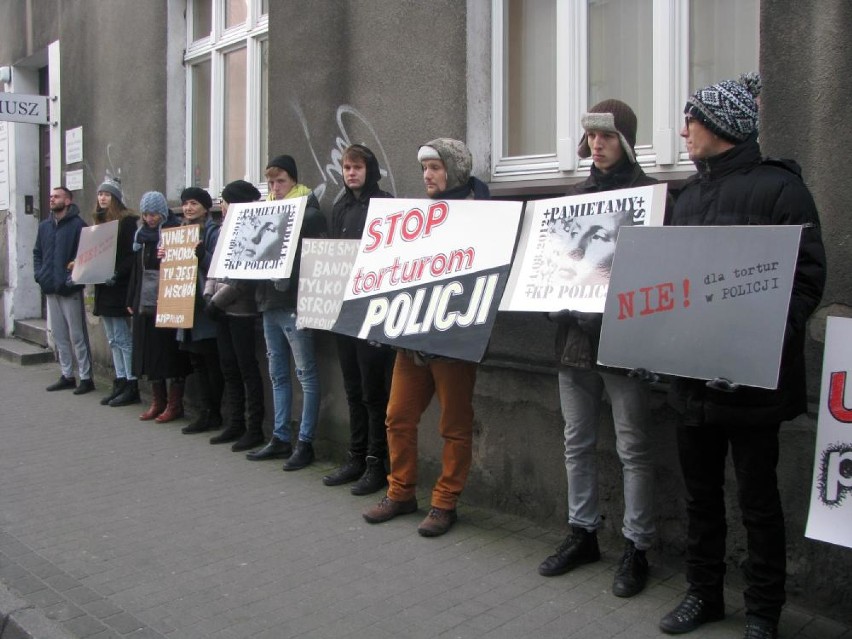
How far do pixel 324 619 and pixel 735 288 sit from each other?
6.89ft

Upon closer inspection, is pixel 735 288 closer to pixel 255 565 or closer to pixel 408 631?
pixel 408 631

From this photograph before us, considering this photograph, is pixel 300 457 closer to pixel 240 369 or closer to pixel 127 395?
pixel 240 369

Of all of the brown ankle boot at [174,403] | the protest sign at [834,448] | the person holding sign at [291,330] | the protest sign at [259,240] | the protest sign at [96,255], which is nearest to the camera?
the protest sign at [834,448]

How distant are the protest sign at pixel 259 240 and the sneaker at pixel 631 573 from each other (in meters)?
2.78

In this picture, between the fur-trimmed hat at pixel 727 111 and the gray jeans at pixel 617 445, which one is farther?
the gray jeans at pixel 617 445

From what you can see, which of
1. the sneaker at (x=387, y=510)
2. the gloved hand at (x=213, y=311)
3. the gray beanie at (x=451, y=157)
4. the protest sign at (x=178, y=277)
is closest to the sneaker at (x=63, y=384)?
the protest sign at (x=178, y=277)

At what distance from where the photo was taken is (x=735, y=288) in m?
3.08

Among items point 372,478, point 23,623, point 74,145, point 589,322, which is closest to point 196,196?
point 372,478

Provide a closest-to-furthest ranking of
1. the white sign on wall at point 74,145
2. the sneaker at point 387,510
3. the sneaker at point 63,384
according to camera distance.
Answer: the sneaker at point 387,510, the sneaker at point 63,384, the white sign on wall at point 74,145

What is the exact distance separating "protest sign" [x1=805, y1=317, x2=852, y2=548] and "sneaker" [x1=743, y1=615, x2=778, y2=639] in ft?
1.21

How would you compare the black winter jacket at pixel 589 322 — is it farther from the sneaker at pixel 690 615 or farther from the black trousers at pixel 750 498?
the sneaker at pixel 690 615

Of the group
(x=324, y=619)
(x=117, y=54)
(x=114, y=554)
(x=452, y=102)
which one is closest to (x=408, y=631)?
(x=324, y=619)

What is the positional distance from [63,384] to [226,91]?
11.3 ft

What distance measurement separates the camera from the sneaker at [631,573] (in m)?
3.77
